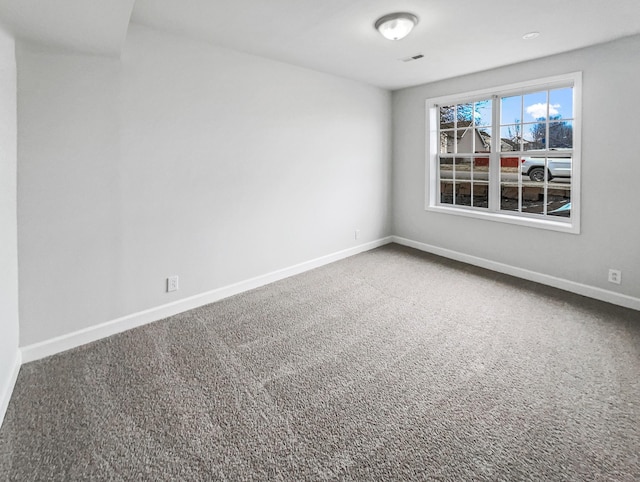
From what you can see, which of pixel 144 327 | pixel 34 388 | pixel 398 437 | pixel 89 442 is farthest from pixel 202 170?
pixel 398 437

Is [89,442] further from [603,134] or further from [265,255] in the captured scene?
[603,134]

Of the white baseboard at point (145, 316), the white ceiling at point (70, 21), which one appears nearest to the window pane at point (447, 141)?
the white baseboard at point (145, 316)

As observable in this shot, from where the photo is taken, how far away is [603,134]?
128 inches

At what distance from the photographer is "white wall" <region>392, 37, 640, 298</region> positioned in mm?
3104

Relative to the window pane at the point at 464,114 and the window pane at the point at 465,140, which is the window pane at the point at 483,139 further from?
the window pane at the point at 464,114

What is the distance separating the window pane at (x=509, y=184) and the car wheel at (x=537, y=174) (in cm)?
15

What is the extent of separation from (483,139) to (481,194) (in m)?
0.69

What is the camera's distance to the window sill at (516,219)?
3.60 m

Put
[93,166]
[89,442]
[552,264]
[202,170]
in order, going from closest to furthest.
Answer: [89,442]
[93,166]
[202,170]
[552,264]

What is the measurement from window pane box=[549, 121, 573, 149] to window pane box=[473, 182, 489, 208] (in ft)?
2.85

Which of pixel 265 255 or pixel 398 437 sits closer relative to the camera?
pixel 398 437

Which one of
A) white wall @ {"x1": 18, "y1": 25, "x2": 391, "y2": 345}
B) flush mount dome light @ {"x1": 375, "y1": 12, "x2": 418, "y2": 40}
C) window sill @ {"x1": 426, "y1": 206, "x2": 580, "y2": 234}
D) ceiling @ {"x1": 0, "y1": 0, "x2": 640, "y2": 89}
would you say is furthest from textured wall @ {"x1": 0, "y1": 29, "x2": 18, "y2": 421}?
window sill @ {"x1": 426, "y1": 206, "x2": 580, "y2": 234}

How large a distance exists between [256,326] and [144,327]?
924 mm

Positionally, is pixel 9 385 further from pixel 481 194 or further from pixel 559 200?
pixel 559 200
